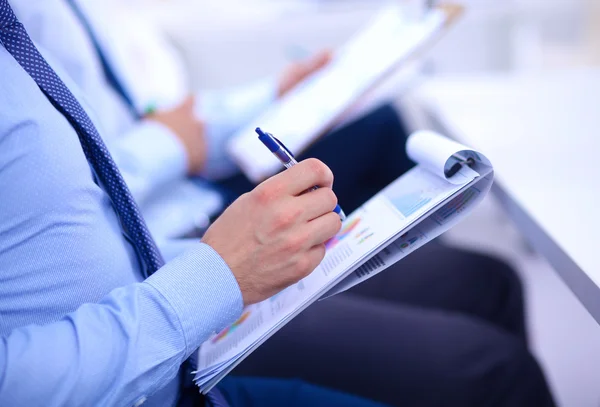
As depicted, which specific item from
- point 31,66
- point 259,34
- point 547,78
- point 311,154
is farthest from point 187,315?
point 259,34

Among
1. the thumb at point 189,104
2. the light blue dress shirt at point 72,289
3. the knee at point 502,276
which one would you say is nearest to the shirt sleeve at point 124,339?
the light blue dress shirt at point 72,289

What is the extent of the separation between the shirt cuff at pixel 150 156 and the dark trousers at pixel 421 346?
38cm

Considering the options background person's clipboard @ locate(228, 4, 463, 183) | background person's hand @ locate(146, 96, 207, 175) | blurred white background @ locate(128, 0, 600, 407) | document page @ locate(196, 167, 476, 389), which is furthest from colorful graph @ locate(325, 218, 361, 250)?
blurred white background @ locate(128, 0, 600, 407)

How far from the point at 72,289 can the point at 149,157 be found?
1.54 ft

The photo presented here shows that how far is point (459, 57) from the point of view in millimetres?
1576

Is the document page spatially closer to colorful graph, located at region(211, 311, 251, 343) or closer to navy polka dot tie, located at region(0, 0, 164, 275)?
colorful graph, located at region(211, 311, 251, 343)

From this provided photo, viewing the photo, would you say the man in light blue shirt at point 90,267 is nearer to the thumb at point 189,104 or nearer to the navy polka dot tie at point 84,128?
the navy polka dot tie at point 84,128

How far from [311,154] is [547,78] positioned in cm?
56

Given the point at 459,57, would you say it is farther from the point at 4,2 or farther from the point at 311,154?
the point at 4,2

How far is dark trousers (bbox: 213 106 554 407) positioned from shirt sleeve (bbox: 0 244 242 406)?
0.16 meters

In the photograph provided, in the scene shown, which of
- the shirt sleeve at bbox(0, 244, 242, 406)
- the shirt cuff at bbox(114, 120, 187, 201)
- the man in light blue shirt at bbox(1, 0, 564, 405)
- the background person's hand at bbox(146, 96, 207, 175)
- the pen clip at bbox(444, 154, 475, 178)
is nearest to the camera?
the shirt sleeve at bbox(0, 244, 242, 406)

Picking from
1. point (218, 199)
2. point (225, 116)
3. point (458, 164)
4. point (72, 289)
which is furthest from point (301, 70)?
point (72, 289)

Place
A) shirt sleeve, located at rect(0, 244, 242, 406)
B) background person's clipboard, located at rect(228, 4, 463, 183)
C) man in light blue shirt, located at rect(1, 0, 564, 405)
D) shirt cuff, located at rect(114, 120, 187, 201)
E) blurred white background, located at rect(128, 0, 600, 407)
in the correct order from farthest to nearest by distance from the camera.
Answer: blurred white background, located at rect(128, 0, 600, 407) < shirt cuff, located at rect(114, 120, 187, 201) < background person's clipboard, located at rect(228, 4, 463, 183) < man in light blue shirt, located at rect(1, 0, 564, 405) < shirt sleeve, located at rect(0, 244, 242, 406)

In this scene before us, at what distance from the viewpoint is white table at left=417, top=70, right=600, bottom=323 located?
489mm
